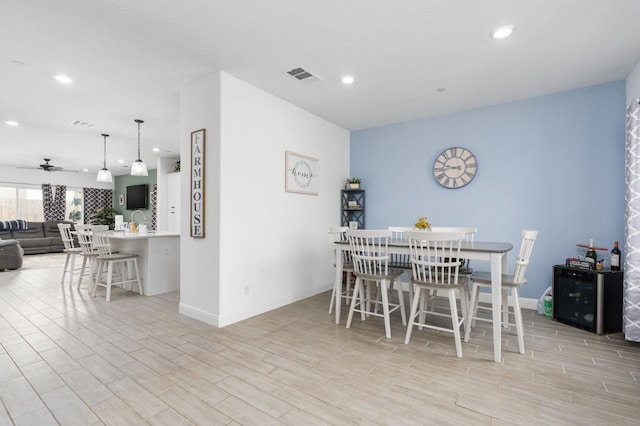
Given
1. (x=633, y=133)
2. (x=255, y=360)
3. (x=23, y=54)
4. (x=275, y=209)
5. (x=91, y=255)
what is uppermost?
(x=23, y=54)

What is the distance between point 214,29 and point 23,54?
187 centimetres

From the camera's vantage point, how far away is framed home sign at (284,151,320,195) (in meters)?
4.05

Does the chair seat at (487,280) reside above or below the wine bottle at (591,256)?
below

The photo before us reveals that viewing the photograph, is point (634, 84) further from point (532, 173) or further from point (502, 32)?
point (502, 32)

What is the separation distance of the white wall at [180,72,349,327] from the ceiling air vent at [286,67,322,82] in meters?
0.56

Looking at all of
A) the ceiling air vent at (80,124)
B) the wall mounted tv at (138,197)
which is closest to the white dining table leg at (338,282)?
the ceiling air vent at (80,124)

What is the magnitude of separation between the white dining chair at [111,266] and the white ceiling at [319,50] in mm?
1883

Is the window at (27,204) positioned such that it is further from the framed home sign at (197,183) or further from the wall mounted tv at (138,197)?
the framed home sign at (197,183)

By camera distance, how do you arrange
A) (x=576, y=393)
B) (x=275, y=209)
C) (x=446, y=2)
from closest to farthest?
(x=576, y=393), (x=446, y=2), (x=275, y=209)

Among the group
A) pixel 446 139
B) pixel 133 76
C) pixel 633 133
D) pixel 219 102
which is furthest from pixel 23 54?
pixel 633 133

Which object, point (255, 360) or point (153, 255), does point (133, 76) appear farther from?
point (255, 360)

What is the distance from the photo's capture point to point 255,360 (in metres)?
2.42

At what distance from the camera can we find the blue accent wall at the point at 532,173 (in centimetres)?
345

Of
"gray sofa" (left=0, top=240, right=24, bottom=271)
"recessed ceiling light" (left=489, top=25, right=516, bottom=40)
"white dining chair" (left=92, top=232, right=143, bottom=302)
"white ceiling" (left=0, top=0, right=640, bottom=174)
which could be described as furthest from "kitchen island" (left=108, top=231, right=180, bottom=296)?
"recessed ceiling light" (left=489, top=25, right=516, bottom=40)
